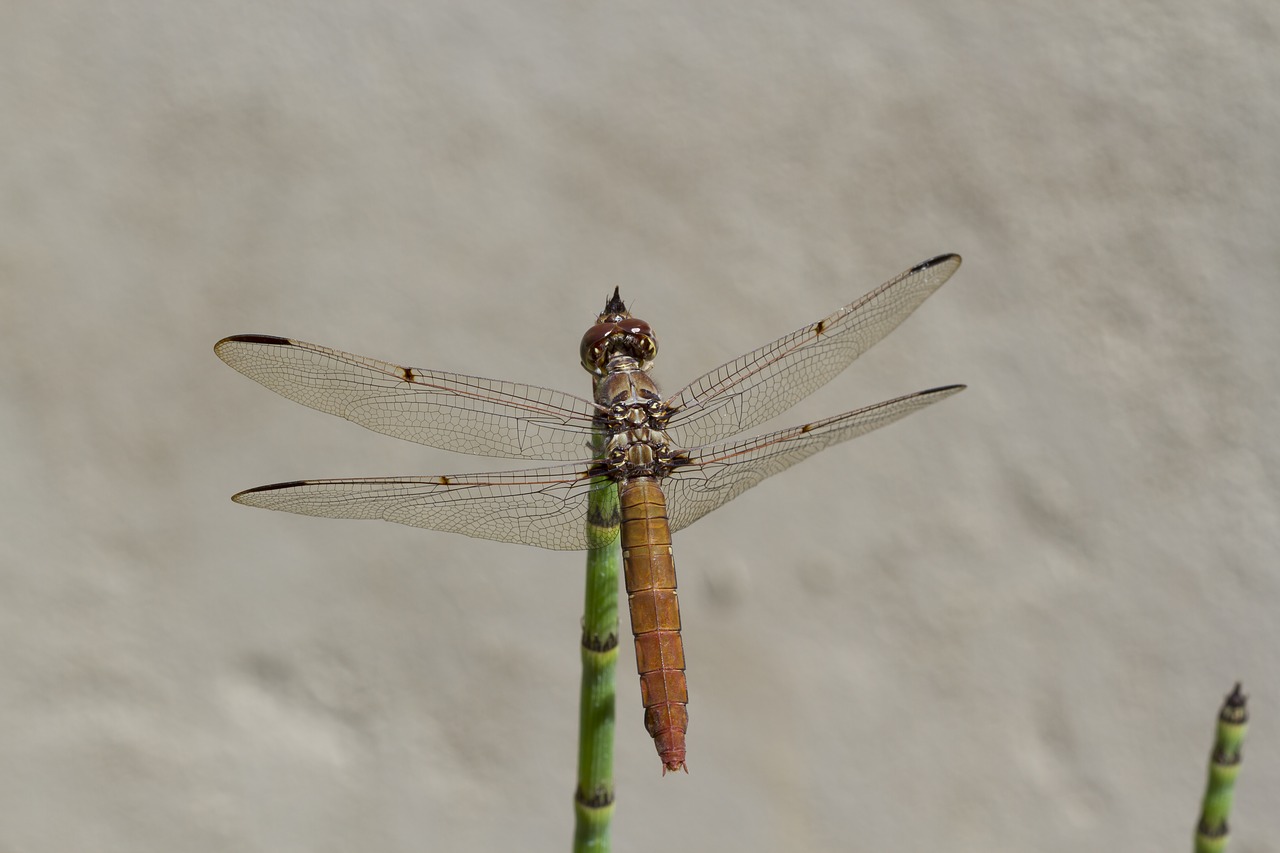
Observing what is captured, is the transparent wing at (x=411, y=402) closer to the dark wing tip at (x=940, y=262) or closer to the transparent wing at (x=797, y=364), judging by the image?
the transparent wing at (x=797, y=364)

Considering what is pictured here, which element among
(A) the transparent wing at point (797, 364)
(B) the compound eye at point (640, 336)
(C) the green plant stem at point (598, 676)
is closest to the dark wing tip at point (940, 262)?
(A) the transparent wing at point (797, 364)

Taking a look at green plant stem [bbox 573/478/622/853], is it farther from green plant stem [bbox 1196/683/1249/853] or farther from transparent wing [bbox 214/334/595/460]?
green plant stem [bbox 1196/683/1249/853]

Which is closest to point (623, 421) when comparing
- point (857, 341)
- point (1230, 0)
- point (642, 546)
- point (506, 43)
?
point (642, 546)

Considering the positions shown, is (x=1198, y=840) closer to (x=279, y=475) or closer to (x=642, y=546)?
(x=642, y=546)

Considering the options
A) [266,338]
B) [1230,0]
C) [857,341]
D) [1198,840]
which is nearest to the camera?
[1198,840]

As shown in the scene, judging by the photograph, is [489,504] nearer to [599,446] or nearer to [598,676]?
[599,446]

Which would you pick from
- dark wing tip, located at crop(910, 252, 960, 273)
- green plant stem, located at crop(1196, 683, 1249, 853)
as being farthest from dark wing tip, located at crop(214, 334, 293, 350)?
green plant stem, located at crop(1196, 683, 1249, 853)
